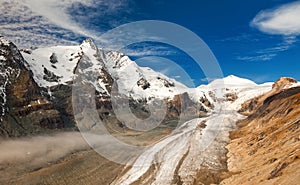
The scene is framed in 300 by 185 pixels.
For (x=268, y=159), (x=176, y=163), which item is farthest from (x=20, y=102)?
(x=268, y=159)

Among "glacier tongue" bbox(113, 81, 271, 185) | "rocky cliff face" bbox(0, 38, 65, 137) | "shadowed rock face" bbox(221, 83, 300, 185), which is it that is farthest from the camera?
"rocky cliff face" bbox(0, 38, 65, 137)

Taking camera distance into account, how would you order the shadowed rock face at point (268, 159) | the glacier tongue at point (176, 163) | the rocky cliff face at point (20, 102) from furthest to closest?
the rocky cliff face at point (20, 102) < the glacier tongue at point (176, 163) < the shadowed rock face at point (268, 159)

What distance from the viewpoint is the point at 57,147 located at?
105312 mm

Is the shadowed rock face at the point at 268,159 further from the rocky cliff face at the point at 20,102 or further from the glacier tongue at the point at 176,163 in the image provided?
the rocky cliff face at the point at 20,102

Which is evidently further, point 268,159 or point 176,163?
point 176,163

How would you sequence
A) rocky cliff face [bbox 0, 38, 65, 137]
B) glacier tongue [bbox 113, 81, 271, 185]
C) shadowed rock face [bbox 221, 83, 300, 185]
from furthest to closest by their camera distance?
rocky cliff face [bbox 0, 38, 65, 137]
glacier tongue [bbox 113, 81, 271, 185]
shadowed rock face [bbox 221, 83, 300, 185]

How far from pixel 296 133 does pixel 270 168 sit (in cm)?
1307

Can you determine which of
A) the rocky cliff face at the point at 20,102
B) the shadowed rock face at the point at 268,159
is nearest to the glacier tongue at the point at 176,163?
the shadowed rock face at the point at 268,159

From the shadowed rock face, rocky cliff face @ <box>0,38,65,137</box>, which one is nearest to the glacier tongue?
the shadowed rock face

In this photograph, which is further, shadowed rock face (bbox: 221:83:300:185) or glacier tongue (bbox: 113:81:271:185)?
glacier tongue (bbox: 113:81:271:185)

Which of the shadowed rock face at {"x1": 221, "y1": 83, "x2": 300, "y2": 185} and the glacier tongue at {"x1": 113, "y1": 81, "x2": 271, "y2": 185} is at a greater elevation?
the shadowed rock face at {"x1": 221, "y1": 83, "x2": 300, "y2": 185}

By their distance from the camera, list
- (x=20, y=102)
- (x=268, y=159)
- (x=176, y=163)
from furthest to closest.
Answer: (x=20, y=102) → (x=176, y=163) → (x=268, y=159)

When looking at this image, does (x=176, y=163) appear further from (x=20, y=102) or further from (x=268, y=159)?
(x=20, y=102)

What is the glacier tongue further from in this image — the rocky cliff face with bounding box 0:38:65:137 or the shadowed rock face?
the rocky cliff face with bounding box 0:38:65:137
